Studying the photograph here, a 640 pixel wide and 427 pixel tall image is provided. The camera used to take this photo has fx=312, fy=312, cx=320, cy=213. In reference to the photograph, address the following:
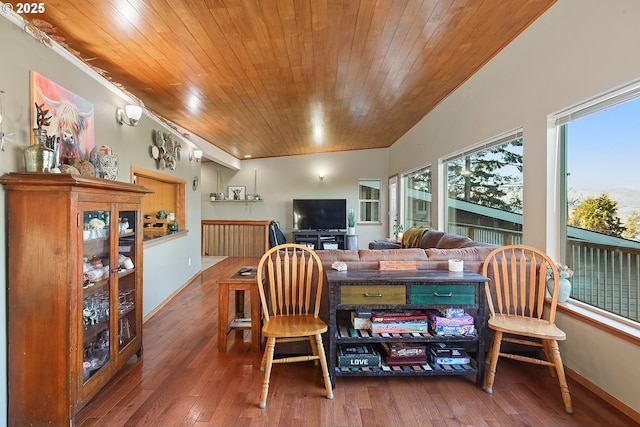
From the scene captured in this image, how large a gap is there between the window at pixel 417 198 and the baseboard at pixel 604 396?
326 cm

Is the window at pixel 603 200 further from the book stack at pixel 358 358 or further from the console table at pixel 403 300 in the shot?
the book stack at pixel 358 358

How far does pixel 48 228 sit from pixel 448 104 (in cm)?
457

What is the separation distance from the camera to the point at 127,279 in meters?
2.50

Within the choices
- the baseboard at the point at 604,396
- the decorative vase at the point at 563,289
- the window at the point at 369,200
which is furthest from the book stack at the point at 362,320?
the window at the point at 369,200

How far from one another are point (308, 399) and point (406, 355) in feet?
2.45

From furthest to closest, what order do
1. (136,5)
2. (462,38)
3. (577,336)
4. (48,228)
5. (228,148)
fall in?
(228,148)
(462,38)
(577,336)
(136,5)
(48,228)

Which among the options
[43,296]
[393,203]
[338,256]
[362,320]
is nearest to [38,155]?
[43,296]

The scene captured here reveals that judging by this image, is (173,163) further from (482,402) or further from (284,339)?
(482,402)

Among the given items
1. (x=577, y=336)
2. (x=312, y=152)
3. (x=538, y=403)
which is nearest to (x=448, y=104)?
(x=577, y=336)

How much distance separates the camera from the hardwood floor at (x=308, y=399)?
185cm

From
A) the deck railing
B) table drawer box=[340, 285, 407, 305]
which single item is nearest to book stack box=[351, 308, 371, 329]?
table drawer box=[340, 285, 407, 305]

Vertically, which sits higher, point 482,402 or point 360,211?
point 360,211

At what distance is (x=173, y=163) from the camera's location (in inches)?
171

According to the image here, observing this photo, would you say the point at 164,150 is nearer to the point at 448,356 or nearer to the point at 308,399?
the point at 308,399
